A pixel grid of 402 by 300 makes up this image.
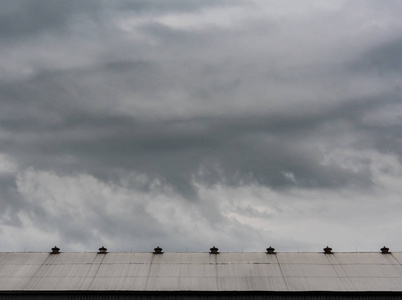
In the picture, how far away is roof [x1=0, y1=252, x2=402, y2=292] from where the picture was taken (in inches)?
2886

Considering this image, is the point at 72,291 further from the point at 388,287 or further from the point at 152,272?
the point at 388,287

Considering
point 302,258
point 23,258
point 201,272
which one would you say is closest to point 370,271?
point 302,258

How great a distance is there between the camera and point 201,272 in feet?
250

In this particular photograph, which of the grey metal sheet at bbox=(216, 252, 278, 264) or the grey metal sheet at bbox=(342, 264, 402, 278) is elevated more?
the grey metal sheet at bbox=(216, 252, 278, 264)

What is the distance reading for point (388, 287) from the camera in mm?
A: 72500

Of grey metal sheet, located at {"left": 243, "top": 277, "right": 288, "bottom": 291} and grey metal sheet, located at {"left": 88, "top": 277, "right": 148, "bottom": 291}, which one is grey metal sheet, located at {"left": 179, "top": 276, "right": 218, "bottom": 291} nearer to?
grey metal sheet, located at {"left": 243, "top": 277, "right": 288, "bottom": 291}

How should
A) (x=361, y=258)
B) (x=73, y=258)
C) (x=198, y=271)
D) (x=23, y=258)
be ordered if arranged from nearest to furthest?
(x=198, y=271), (x=361, y=258), (x=73, y=258), (x=23, y=258)

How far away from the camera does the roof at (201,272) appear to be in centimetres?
7331

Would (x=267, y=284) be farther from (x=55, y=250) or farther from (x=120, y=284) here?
(x=55, y=250)

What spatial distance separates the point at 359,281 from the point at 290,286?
8998 mm

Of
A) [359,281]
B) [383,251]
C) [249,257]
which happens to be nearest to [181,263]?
[249,257]

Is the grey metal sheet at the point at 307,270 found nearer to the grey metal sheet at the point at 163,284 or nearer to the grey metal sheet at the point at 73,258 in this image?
the grey metal sheet at the point at 163,284

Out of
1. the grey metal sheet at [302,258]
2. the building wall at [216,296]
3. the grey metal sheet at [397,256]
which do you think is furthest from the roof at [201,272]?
the building wall at [216,296]

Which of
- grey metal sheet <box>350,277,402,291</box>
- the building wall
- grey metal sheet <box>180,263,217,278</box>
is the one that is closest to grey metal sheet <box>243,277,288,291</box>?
the building wall
